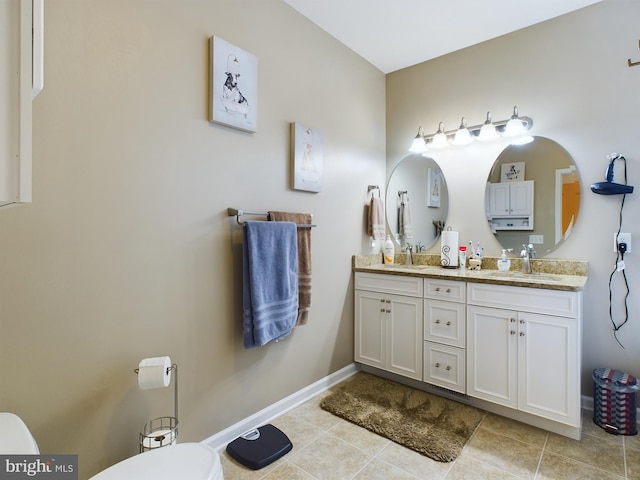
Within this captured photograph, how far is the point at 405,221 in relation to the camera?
309cm

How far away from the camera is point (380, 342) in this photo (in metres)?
2.67

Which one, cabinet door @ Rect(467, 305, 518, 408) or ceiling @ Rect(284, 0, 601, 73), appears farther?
ceiling @ Rect(284, 0, 601, 73)

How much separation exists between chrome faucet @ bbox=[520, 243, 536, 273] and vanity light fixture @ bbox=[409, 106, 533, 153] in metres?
0.78

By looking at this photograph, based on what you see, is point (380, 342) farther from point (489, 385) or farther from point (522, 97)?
point (522, 97)

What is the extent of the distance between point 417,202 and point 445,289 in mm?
986

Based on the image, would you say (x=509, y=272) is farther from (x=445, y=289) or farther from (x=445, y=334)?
(x=445, y=334)

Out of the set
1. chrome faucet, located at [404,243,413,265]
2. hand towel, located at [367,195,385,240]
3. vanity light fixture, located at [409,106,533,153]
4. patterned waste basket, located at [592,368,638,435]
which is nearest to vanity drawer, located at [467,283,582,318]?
patterned waste basket, located at [592,368,638,435]

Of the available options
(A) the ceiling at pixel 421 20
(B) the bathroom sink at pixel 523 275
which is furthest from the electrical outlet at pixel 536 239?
(A) the ceiling at pixel 421 20

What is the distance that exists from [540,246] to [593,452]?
1.27 m

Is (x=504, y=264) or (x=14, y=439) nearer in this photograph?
(x=14, y=439)

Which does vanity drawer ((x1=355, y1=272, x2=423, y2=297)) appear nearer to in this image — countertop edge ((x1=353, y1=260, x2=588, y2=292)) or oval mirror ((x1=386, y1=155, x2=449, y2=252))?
countertop edge ((x1=353, y1=260, x2=588, y2=292))

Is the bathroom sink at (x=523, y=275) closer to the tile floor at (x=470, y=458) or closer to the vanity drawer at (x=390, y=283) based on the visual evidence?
the vanity drawer at (x=390, y=283)

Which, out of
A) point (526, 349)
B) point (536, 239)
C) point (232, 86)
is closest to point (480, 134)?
point (536, 239)

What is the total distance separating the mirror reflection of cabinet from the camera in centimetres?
250
